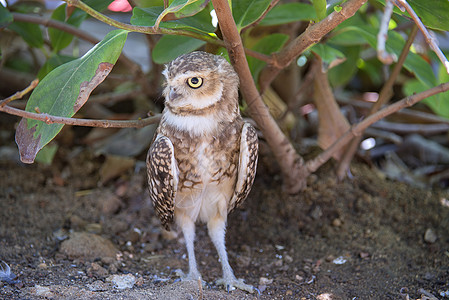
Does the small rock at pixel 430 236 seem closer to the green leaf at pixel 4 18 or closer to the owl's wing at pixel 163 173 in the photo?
the owl's wing at pixel 163 173

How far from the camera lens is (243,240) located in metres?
3.86

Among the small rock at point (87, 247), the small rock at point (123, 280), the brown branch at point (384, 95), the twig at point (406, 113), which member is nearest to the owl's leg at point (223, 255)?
the small rock at point (123, 280)

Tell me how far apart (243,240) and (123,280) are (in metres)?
1.10

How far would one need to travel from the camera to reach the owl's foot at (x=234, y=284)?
10.2 feet

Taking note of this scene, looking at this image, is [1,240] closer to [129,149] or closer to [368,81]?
[129,149]

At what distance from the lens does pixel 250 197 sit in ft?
13.4

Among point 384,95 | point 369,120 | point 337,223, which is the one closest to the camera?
point 369,120

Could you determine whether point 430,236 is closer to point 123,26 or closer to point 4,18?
point 123,26

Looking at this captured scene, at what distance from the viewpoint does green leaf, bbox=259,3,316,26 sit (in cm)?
342

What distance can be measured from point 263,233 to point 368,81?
3.01 m

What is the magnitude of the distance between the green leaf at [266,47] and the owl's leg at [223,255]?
1.09m

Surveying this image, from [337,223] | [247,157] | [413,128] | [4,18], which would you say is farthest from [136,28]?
[413,128]

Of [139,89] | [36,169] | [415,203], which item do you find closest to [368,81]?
[415,203]

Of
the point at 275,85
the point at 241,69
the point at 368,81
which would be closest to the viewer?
the point at 241,69
